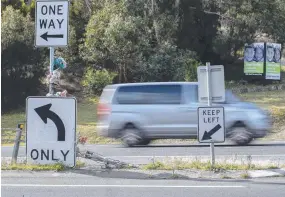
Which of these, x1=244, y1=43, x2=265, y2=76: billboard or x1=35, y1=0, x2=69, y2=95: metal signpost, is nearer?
x1=35, y1=0, x2=69, y2=95: metal signpost

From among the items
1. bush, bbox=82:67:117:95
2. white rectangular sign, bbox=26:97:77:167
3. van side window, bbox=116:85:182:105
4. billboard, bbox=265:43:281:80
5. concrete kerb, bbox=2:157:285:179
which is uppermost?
billboard, bbox=265:43:281:80

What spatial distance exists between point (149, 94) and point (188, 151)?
2564 mm

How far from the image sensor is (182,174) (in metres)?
10.4

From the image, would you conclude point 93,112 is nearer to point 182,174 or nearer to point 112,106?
point 112,106

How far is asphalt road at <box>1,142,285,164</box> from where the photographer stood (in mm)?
14327

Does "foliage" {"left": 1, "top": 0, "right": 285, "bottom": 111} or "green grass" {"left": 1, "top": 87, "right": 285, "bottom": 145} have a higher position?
"foliage" {"left": 1, "top": 0, "right": 285, "bottom": 111}

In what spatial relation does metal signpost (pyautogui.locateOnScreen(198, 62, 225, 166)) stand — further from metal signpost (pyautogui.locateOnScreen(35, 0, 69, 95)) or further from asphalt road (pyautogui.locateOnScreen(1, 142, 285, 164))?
asphalt road (pyautogui.locateOnScreen(1, 142, 285, 164))

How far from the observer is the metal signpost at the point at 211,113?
10.8m

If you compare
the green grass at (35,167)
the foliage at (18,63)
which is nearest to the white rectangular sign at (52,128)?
the green grass at (35,167)

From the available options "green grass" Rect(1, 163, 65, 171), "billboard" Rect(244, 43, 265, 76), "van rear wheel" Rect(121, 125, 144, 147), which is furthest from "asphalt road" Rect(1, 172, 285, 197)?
"billboard" Rect(244, 43, 265, 76)

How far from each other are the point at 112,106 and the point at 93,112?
9.82 metres

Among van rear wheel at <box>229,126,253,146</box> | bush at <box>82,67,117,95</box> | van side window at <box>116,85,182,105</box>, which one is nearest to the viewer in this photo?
van rear wheel at <box>229,126,253,146</box>

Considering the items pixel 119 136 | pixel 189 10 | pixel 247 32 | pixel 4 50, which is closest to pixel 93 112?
pixel 4 50

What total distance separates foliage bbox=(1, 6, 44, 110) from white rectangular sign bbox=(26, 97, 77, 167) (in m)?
19.6
